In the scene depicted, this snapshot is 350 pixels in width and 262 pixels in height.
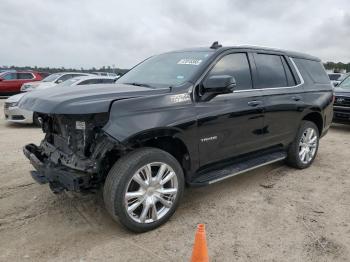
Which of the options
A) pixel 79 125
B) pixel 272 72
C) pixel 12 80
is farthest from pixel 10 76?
pixel 79 125

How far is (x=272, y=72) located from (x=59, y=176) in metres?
3.15

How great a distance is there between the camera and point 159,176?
10.3ft

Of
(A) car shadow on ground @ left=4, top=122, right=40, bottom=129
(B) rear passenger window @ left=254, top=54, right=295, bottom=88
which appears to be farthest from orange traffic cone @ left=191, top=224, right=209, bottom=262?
(A) car shadow on ground @ left=4, top=122, right=40, bottom=129

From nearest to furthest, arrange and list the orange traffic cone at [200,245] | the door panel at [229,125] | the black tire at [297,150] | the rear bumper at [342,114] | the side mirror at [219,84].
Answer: the orange traffic cone at [200,245] → the side mirror at [219,84] → the door panel at [229,125] → the black tire at [297,150] → the rear bumper at [342,114]

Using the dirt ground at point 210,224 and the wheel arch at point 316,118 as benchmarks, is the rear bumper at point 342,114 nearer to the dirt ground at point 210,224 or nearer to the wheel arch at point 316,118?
the wheel arch at point 316,118

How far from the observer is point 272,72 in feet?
14.9

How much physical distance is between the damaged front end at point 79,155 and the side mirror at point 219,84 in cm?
113

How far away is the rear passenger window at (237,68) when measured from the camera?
12.4 ft

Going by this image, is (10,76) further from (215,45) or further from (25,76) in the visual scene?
(215,45)

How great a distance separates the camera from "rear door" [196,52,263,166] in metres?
3.51

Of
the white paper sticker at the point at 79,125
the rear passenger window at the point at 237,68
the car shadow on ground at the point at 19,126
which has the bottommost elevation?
the car shadow on ground at the point at 19,126

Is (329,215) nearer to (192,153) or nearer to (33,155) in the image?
(192,153)

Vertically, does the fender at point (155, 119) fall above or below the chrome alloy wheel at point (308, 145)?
above

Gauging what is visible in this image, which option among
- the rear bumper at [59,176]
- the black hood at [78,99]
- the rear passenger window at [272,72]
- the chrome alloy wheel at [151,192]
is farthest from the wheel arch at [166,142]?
the rear passenger window at [272,72]
